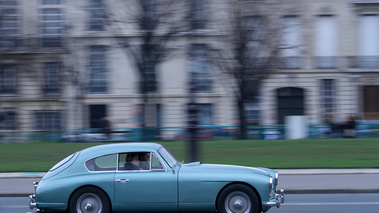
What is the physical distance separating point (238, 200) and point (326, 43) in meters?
28.5

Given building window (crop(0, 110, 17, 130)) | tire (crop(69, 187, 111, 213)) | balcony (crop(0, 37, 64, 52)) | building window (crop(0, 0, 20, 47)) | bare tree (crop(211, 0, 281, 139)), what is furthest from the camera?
building window (crop(0, 110, 17, 130))

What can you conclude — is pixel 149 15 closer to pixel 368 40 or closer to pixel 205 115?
pixel 205 115

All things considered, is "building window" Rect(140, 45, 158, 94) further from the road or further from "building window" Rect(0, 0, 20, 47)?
the road

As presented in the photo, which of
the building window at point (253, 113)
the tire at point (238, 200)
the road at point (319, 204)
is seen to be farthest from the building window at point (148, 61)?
the tire at point (238, 200)

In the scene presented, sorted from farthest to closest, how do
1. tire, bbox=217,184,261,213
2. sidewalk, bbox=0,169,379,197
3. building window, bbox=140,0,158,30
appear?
building window, bbox=140,0,158,30 → sidewalk, bbox=0,169,379,197 → tire, bbox=217,184,261,213

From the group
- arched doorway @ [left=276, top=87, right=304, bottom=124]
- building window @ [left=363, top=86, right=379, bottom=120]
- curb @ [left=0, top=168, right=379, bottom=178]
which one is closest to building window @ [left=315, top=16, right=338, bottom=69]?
arched doorway @ [left=276, top=87, right=304, bottom=124]

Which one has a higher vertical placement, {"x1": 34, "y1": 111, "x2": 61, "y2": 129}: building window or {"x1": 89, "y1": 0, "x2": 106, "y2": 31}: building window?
{"x1": 89, "y1": 0, "x2": 106, "y2": 31}: building window

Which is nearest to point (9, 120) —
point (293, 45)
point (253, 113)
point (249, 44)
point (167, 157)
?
point (253, 113)

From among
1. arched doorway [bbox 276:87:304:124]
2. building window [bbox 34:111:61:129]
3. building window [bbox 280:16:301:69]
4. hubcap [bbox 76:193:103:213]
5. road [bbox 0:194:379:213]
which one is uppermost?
building window [bbox 280:16:301:69]

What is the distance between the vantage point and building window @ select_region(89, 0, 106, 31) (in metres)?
28.4

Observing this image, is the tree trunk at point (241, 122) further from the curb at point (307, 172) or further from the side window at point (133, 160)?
the side window at point (133, 160)

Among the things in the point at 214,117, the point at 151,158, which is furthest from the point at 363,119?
the point at 151,158

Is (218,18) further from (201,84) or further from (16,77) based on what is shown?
(16,77)

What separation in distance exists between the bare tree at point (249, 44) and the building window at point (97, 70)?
10.4m
